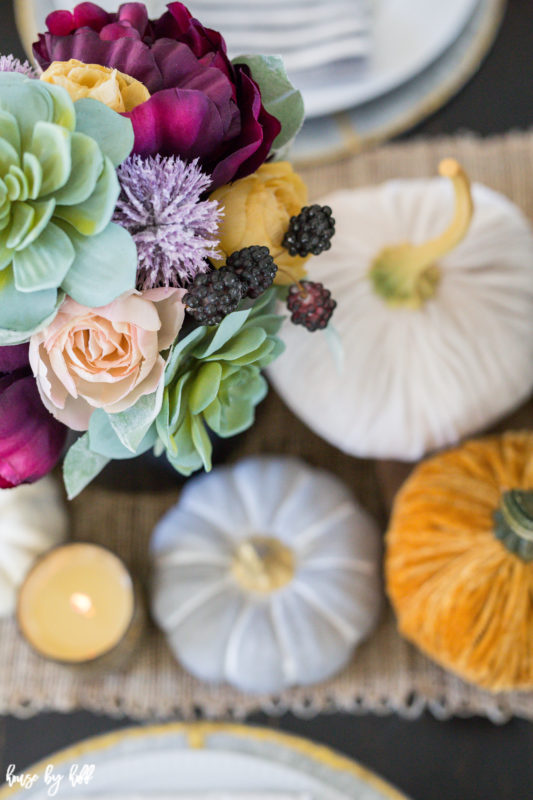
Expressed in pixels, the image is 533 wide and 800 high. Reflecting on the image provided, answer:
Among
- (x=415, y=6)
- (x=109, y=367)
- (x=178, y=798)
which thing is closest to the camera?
(x=109, y=367)

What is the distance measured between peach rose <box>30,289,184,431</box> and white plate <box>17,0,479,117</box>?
31 cm

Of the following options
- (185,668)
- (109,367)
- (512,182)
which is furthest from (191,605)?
(512,182)

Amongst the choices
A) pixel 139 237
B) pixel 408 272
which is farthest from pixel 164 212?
pixel 408 272

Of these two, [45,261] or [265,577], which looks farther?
[265,577]

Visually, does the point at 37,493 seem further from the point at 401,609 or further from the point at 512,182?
the point at 512,182

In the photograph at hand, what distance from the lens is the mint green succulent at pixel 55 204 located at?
190 millimetres

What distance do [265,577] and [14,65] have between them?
0.93 ft

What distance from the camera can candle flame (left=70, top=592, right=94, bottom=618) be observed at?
1.39 ft

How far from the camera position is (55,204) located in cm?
20

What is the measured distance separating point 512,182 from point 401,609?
0.31 m

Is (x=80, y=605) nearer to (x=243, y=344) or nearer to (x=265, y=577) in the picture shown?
(x=265, y=577)

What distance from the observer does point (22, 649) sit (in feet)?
1.47

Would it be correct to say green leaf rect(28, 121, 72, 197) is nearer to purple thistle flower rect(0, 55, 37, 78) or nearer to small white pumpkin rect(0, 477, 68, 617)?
purple thistle flower rect(0, 55, 37, 78)

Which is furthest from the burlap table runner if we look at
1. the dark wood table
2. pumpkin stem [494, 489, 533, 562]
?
pumpkin stem [494, 489, 533, 562]
